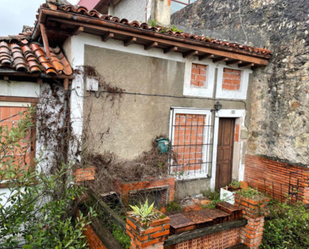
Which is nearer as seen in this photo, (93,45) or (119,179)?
(93,45)

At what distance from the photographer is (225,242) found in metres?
4.09

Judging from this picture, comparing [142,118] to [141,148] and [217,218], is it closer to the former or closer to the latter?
[141,148]

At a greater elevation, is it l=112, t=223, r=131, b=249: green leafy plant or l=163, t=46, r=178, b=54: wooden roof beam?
l=163, t=46, r=178, b=54: wooden roof beam

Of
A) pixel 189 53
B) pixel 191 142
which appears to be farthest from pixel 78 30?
pixel 191 142

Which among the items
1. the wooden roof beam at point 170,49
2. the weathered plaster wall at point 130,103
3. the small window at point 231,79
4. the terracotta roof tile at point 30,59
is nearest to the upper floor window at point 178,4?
the small window at point 231,79

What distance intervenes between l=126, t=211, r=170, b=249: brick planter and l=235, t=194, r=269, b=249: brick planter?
180 cm

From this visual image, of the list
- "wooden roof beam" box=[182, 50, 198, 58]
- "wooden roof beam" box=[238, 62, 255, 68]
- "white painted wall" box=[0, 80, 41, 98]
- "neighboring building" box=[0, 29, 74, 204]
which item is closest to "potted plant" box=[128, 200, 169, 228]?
"neighboring building" box=[0, 29, 74, 204]

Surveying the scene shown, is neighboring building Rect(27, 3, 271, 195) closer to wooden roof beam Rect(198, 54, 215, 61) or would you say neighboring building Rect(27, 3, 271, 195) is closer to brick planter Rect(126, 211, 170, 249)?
wooden roof beam Rect(198, 54, 215, 61)

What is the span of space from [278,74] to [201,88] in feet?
7.66

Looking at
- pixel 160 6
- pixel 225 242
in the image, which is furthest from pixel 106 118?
pixel 160 6

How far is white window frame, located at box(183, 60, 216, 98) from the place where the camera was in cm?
634

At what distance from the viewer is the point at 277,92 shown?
6.85 meters

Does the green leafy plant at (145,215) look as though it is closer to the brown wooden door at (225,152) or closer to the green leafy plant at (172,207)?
the green leafy plant at (172,207)

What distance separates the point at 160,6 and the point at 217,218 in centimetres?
627
